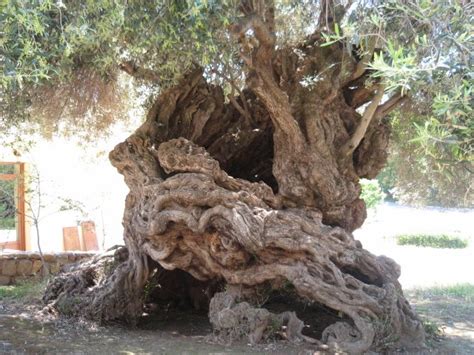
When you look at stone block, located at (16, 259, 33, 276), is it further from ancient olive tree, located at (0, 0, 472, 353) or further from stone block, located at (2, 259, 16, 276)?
ancient olive tree, located at (0, 0, 472, 353)

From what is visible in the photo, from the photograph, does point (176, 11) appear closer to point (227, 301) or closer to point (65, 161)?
point (227, 301)

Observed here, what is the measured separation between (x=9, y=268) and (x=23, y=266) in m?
0.28

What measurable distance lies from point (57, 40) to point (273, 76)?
318 cm

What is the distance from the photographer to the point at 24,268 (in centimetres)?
1237

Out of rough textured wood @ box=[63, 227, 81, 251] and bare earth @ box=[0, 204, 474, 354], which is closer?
bare earth @ box=[0, 204, 474, 354]

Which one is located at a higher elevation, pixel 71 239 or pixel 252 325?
pixel 71 239

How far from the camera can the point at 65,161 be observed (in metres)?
16.7

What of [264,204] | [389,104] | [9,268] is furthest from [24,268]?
[389,104]

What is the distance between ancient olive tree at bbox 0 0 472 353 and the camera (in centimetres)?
649

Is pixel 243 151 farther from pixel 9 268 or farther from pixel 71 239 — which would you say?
pixel 71 239

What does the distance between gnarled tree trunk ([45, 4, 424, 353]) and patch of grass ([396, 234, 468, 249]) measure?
14053 millimetres

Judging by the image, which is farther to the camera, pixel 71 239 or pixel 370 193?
pixel 370 193

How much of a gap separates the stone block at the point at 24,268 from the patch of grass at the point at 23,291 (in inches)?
25.8

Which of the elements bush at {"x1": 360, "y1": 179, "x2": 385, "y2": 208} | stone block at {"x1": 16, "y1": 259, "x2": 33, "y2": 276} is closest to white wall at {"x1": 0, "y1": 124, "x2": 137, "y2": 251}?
stone block at {"x1": 16, "y1": 259, "x2": 33, "y2": 276}
